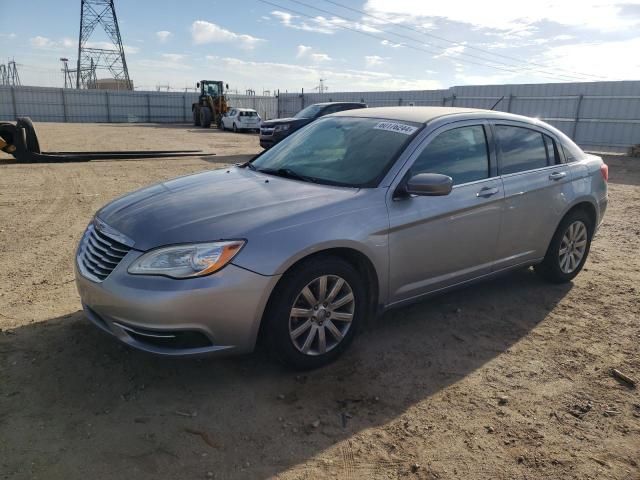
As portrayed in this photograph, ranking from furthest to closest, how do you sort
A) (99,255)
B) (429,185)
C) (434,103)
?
(434,103) < (429,185) < (99,255)

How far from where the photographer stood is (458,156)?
390 centimetres

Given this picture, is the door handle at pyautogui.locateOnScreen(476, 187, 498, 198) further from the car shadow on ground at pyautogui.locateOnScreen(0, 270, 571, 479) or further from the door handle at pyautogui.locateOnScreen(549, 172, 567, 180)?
the car shadow on ground at pyautogui.locateOnScreen(0, 270, 571, 479)

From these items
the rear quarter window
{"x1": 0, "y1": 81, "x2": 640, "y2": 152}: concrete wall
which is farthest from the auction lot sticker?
{"x1": 0, "y1": 81, "x2": 640, "y2": 152}: concrete wall

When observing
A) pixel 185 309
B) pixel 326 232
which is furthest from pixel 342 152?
pixel 185 309

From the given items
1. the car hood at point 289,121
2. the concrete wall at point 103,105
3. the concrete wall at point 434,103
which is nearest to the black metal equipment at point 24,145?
the car hood at point 289,121

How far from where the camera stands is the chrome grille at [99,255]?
117 inches

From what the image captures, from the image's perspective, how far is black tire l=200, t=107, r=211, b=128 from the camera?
35.9m

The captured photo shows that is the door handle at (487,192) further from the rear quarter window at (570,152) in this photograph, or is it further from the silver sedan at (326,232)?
the rear quarter window at (570,152)

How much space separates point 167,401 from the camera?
9.58ft

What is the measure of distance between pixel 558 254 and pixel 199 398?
360cm

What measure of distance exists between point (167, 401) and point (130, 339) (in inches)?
16.8

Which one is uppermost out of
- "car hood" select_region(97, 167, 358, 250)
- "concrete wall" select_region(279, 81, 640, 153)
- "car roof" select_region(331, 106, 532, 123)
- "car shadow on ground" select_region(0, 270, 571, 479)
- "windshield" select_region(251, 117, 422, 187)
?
"concrete wall" select_region(279, 81, 640, 153)

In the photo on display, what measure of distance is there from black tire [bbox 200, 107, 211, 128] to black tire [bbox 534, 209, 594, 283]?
3394 centimetres

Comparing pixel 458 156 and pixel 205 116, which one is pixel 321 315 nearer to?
pixel 458 156
